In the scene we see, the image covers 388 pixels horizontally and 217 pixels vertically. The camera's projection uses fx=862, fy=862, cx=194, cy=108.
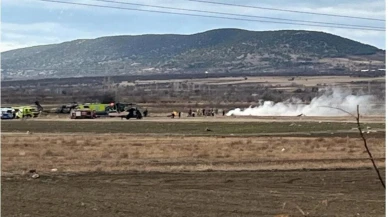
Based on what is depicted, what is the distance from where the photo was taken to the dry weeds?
37344mm

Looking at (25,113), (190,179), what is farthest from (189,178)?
(25,113)

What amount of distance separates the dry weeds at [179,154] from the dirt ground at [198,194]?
12.7 ft

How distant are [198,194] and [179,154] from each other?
61.6ft

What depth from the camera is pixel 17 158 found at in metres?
41.1

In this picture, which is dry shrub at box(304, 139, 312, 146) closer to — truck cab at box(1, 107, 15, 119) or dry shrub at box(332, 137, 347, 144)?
dry shrub at box(332, 137, 347, 144)

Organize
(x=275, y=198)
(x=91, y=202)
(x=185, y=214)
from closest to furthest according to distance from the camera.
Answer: (x=185, y=214) < (x=91, y=202) < (x=275, y=198)

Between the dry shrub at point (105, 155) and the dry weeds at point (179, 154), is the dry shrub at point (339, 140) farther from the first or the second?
the dry shrub at point (105, 155)

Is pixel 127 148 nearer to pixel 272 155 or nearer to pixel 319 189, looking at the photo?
pixel 272 155

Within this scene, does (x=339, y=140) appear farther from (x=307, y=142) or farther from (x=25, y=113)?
A: (x=25, y=113)

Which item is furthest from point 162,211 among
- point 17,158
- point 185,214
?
point 17,158

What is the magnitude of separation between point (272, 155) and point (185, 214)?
23488mm

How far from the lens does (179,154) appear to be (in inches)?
1751

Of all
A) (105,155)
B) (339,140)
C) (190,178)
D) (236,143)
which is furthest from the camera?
(339,140)

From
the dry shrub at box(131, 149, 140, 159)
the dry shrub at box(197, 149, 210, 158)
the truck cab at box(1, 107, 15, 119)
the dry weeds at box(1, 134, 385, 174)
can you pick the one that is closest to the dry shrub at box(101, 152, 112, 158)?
the dry weeds at box(1, 134, 385, 174)
